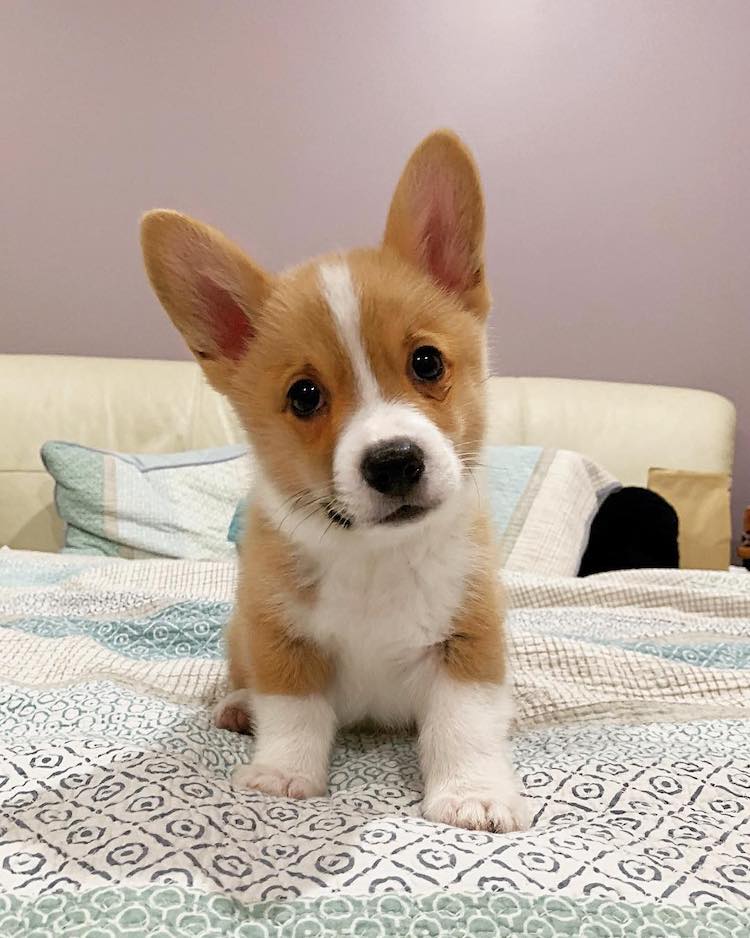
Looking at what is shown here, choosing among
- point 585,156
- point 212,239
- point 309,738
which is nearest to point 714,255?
point 585,156

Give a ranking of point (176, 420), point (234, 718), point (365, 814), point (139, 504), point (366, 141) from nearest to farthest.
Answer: point (365, 814)
point (234, 718)
point (139, 504)
point (176, 420)
point (366, 141)

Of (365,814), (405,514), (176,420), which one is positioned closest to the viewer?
(365,814)

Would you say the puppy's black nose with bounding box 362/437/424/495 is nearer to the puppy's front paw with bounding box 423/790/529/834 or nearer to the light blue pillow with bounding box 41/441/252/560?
the puppy's front paw with bounding box 423/790/529/834

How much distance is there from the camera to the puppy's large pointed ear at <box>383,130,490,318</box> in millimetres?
995

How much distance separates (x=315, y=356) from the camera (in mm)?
901

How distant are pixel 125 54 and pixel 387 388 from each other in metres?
2.61

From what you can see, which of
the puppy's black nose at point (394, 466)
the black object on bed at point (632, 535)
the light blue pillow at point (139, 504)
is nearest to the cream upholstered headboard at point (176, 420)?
the light blue pillow at point (139, 504)

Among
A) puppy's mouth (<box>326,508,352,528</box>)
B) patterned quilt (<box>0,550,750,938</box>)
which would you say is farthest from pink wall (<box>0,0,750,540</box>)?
puppy's mouth (<box>326,508,352,528</box>)

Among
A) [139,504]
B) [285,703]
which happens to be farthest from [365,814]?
[139,504]

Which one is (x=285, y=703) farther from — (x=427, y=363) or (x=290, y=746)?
(x=427, y=363)

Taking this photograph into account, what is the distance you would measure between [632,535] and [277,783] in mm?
1656

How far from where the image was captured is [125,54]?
2.90 m

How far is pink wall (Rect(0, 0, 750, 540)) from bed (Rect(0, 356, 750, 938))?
5.05ft

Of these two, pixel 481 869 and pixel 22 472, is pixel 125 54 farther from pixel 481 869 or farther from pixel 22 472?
pixel 481 869
